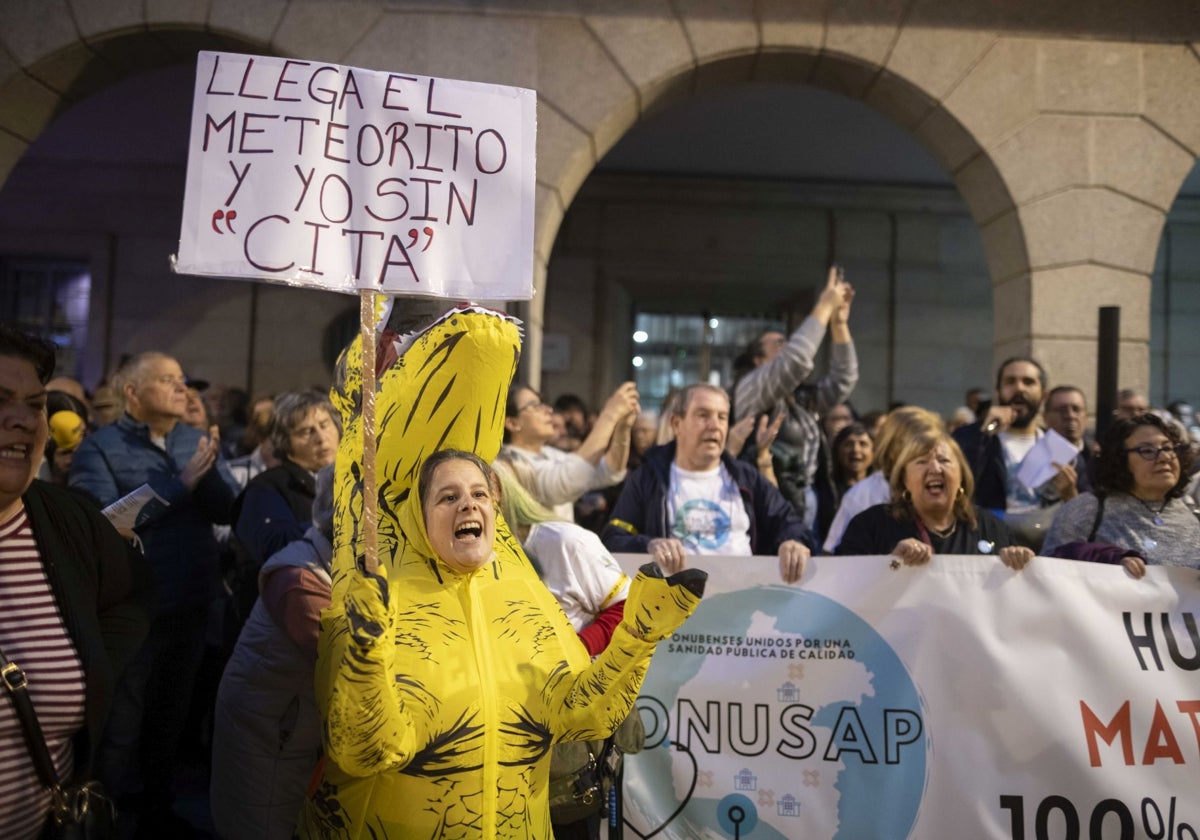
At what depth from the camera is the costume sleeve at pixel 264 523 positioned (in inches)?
129

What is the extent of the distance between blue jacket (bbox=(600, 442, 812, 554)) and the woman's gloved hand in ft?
5.70

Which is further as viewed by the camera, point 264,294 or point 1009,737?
point 264,294

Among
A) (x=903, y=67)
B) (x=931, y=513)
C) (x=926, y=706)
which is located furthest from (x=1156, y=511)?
(x=903, y=67)

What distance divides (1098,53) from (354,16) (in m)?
4.86

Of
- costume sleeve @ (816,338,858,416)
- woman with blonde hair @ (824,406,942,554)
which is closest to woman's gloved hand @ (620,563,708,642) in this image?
woman with blonde hair @ (824,406,942,554)

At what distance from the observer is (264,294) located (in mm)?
10383

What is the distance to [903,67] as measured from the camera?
21.2 feet

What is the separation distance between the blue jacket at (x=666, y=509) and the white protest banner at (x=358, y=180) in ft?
5.37

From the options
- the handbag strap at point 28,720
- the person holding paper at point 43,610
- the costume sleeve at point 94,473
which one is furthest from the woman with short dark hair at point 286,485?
the handbag strap at point 28,720

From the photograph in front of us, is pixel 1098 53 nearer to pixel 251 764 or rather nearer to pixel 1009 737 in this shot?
pixel 1009 737

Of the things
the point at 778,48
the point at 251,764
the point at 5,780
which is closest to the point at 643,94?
the point at 778,48

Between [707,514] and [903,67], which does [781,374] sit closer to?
[707,514]

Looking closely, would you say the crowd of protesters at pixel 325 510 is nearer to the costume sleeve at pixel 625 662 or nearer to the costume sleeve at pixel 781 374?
the costume sleeve at pixel 781 374

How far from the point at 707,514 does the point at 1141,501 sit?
1.58 metres
